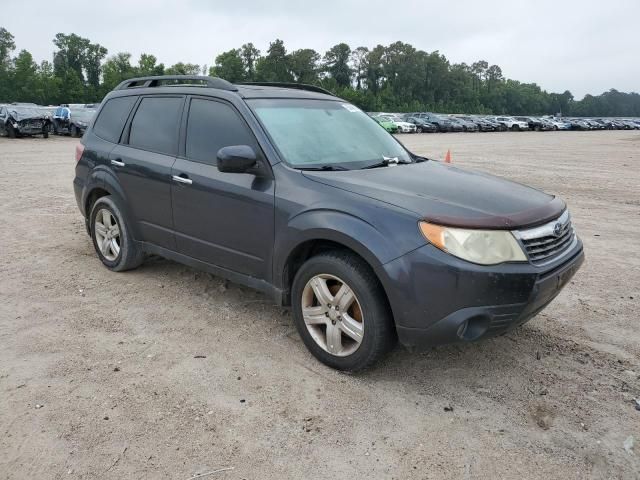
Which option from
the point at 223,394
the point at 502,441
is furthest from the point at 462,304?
the point at 223,394

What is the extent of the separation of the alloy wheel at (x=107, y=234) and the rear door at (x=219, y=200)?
1.11 metres

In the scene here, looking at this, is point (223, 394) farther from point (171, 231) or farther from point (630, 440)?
point (630, 440)

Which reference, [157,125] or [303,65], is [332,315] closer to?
[157,125]

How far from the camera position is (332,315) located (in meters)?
3.40

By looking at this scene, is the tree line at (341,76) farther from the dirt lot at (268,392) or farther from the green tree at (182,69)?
the dirt lot at (268,392)

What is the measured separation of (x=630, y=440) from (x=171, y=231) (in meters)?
3.47

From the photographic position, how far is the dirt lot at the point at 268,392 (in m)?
2.67

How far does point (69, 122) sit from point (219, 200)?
87.4 feet

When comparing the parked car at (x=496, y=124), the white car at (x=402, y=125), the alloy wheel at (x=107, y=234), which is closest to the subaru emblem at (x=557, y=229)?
the alloy wheel at (x=107, y=234)

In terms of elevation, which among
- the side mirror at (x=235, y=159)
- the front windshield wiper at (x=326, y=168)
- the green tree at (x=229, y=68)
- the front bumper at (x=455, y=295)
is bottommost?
the front bumper at (x=455, y=295)

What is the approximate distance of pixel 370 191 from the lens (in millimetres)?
3289

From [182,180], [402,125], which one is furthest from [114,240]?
[402,125]

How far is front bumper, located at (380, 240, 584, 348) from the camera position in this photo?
290cm

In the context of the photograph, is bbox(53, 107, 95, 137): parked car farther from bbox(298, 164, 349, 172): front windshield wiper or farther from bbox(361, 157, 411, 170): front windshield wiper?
bbox(298, 164, 349, 172): front windshield wiper
